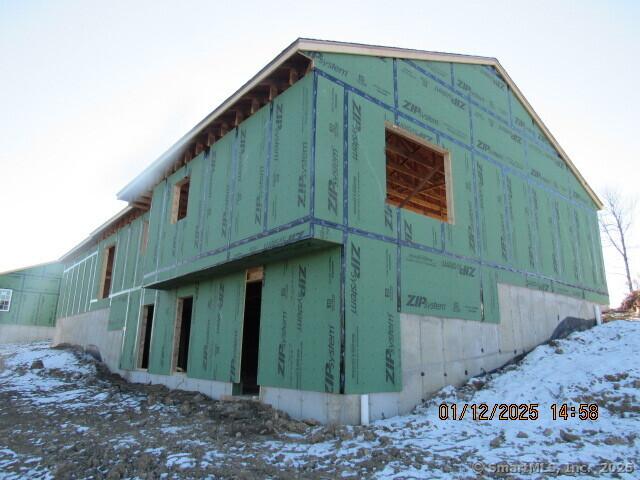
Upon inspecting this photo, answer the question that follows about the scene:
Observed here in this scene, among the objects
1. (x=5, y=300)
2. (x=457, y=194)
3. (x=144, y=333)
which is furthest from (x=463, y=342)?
(x=5, y=300)

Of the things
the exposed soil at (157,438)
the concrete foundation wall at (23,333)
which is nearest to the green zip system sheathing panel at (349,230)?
the exposed soil at (157,438)

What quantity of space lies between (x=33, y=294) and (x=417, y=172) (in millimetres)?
32090

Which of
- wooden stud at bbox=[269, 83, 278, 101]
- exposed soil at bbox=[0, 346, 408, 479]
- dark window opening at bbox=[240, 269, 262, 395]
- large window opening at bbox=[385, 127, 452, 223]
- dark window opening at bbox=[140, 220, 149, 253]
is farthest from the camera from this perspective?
dark window opening at bbox=[140, 220, 149, 253]

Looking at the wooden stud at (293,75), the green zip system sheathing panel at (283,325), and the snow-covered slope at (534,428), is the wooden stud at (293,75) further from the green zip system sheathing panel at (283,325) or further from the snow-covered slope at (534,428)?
the snow-covered slope at (534,428)

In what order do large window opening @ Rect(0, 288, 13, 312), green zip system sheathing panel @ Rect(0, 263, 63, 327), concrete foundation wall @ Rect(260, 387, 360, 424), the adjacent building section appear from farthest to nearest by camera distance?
green zip system sheathing panel @ Rect(0, 263, 63, 327), the adjacent building section, large window opening @ Rect(0, 288, 13, 312), concrete foundation wall @ Rect(260, 387, 360, 424)

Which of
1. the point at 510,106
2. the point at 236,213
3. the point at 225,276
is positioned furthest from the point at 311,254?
the point at 510,106

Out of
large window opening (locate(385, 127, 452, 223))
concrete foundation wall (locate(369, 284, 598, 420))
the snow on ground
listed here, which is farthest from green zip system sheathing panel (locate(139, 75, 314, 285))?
the snow on ground

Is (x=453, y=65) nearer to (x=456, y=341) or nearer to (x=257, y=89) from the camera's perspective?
(x=257, y=89)

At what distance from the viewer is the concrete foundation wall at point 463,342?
8.40 meters

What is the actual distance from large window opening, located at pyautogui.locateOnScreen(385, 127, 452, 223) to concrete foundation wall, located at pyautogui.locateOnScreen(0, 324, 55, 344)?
101 feet

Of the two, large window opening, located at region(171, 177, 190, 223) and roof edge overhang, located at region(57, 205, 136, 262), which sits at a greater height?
roof edge overhang, located at region(57, 205, 136, 262)

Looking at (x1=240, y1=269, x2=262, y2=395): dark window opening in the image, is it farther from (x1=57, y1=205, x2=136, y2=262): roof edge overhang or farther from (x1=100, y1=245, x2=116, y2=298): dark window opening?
(x1=100, y1=245, x2=116, y2=298): dark window opening

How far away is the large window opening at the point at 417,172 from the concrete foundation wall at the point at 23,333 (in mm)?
30670

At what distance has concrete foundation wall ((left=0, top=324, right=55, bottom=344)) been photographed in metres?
31.5
